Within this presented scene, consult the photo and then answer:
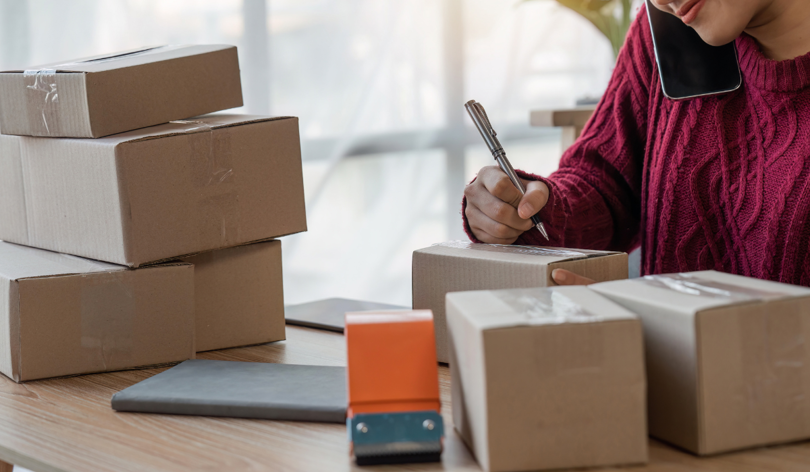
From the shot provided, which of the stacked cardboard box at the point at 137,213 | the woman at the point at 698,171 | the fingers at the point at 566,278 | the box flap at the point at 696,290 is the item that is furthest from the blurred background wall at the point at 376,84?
the box flap at the point at 696,290

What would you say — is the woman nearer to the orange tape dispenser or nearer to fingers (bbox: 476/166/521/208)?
fingers (bbox: 476/166/521/208)

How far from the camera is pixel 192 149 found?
832 millimetres

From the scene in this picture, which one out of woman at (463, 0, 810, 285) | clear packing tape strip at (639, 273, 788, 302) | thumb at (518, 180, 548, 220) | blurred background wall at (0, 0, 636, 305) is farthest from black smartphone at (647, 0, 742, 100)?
blurred background wall at (0, 0, 636, 305)

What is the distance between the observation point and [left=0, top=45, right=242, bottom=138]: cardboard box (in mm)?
833

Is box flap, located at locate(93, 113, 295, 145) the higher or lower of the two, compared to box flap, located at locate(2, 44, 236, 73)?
lower

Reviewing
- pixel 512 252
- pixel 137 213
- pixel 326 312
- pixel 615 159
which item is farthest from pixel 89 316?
pixel 615 159

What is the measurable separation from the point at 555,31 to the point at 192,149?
2.55 meters

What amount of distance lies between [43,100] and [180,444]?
48 cm

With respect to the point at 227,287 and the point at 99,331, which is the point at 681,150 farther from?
the point at 99,331

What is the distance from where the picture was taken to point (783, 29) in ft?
3.21

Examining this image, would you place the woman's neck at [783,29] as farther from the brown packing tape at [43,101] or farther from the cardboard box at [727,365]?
the brown packing tape at [43,101]

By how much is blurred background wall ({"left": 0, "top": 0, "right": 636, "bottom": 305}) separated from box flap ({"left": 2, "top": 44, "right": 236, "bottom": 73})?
44.1 inches

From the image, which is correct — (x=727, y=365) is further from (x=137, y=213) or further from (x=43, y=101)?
(x=43, y=101)

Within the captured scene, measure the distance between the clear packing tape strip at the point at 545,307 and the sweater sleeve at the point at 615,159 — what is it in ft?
1.76
